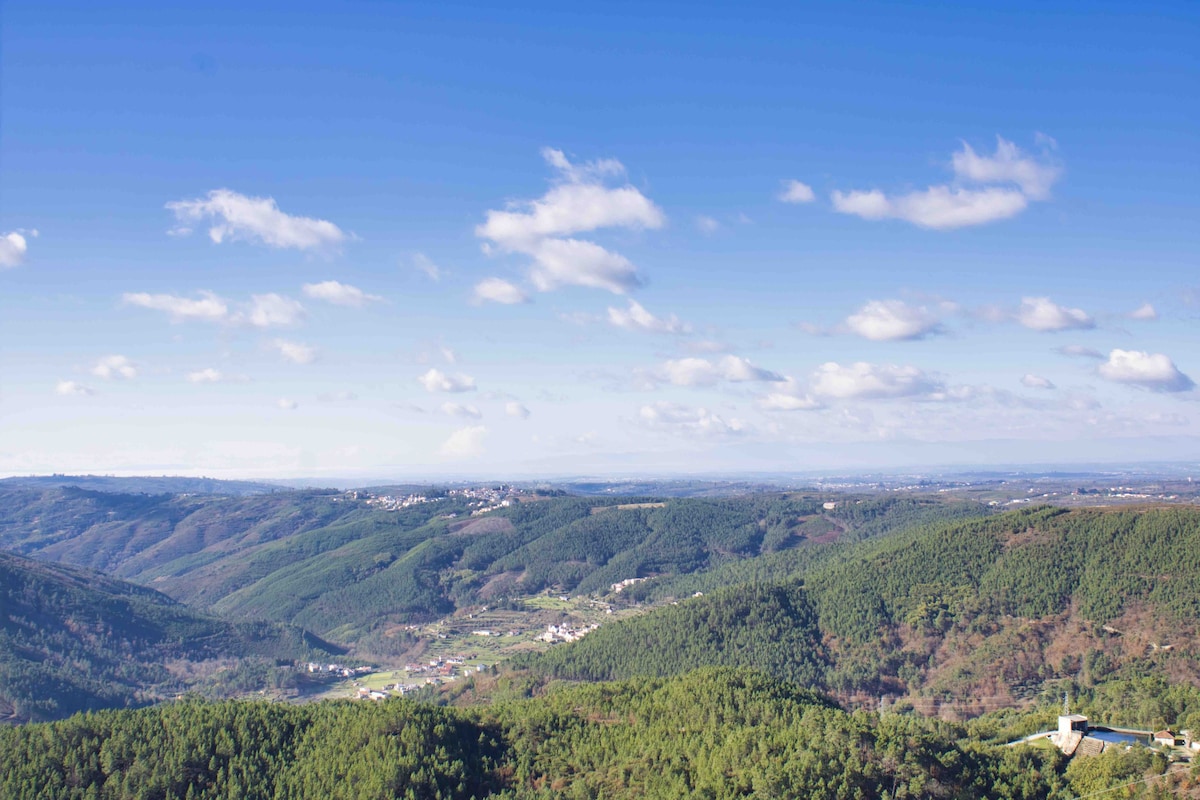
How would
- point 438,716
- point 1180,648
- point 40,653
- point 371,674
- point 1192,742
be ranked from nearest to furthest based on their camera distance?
point 1192,742 → point 438,716 → point 1180,648 → point 40,653 → point 371,674

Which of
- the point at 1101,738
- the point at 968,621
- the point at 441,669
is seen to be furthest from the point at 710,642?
the point at 1101,738

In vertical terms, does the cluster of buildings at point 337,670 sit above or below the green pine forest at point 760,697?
below

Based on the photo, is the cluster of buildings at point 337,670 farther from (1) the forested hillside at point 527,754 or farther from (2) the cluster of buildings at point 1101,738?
(2) the cluster of buildings at point 1101,738

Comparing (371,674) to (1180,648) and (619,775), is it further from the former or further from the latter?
(1180,648)

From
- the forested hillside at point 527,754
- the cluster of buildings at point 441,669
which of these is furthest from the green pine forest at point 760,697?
the cluster of buildings at point 441,669

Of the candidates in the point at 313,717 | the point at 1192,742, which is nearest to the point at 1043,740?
the point at 1192,742

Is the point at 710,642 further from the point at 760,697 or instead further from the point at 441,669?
the point at 441,669

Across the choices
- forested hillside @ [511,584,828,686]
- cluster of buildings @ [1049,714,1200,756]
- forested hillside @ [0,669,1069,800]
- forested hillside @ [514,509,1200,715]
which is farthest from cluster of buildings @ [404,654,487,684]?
cluster of buildings @ [1049,714,1200,756]

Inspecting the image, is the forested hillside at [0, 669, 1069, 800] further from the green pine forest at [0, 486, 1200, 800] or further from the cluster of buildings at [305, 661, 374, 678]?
Answer: the cluster of buildings at [305, 661, 374, 678]
